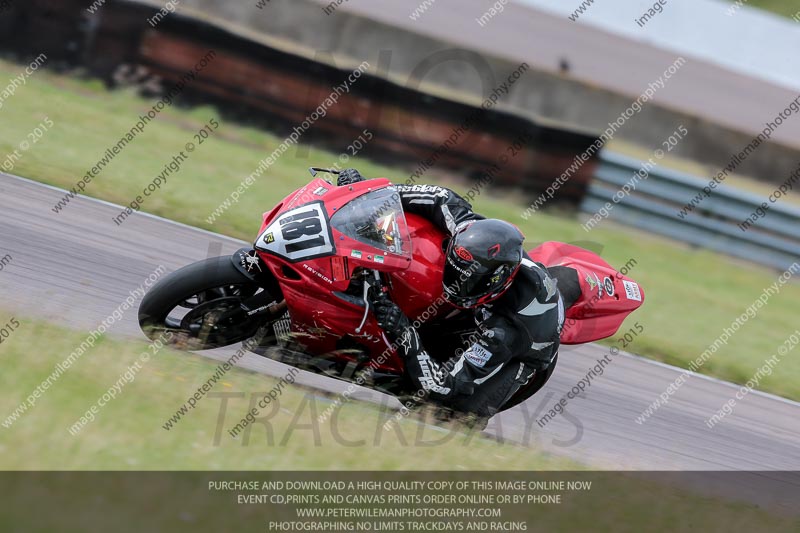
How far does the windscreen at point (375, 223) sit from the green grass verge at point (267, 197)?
13.6 ft

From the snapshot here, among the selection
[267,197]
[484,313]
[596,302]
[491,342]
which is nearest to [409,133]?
[267,197]

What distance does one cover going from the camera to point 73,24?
36.1 feet

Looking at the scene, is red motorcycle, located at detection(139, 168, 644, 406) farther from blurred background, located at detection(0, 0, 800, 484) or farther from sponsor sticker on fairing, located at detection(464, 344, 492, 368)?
blurred background, located at detection(0, 0, 800, 484)

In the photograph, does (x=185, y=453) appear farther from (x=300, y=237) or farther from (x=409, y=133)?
(x=409, y=133)

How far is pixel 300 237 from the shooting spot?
4.81 metres

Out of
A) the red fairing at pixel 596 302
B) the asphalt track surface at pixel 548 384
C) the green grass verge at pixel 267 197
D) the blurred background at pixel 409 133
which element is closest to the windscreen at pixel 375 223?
the asphalt track surface at pixel 548 384

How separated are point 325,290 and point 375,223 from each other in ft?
1.53

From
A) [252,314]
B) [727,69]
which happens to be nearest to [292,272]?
[252,314]

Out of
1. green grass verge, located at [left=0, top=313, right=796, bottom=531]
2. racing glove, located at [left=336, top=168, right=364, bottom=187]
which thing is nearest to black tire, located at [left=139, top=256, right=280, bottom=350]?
green grass verge, located at [left=0, top=313, right=796, bottom=531]

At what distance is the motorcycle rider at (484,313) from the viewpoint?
4.81 metres

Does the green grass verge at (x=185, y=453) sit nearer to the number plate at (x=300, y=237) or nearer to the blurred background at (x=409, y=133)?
the number plate at (x=300, y=237)

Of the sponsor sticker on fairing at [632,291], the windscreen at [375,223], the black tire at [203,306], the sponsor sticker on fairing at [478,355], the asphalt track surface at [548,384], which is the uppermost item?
the windscreen at [375,223]
